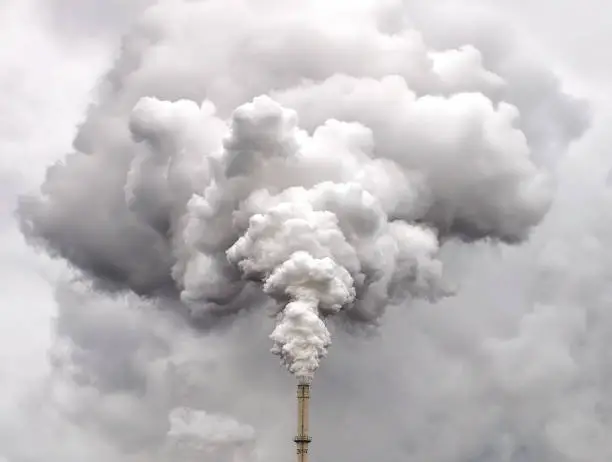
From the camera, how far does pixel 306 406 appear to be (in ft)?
291

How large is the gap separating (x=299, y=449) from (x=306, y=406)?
4760 millimetres

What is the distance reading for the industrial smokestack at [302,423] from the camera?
87750 mm

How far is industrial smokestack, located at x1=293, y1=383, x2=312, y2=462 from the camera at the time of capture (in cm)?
8775

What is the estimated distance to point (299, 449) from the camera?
90188 mm

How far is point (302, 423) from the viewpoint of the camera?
8994cm
